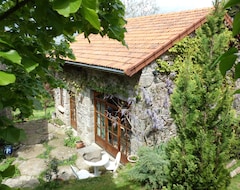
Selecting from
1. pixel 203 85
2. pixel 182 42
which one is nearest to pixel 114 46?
pixel 182 42

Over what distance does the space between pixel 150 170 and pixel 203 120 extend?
1963mm

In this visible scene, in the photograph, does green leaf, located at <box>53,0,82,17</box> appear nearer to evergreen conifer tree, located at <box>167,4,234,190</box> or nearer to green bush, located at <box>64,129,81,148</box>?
evergreen conifer tree, located at <box>167,4,234,190</box>

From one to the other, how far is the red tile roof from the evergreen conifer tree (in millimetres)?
1946

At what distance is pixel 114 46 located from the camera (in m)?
8.45

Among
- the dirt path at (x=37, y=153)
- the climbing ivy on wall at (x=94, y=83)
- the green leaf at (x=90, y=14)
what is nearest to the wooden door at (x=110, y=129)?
the climbing ivy on wall at (x=94, y=83)

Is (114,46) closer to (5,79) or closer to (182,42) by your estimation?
(182,42)

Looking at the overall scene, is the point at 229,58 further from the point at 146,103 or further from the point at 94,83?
the point at 94,83

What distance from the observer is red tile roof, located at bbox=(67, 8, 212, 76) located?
253 inches

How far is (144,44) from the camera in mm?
7273

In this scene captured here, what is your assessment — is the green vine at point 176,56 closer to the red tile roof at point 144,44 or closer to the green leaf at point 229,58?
the red tile roof at point 144,44

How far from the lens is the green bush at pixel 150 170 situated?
561 centimetres

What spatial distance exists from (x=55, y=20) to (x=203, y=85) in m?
3.91

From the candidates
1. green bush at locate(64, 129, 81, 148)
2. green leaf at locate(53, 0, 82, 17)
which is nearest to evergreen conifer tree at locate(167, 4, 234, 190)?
green leaf at locate(53, 0, 82, 17)

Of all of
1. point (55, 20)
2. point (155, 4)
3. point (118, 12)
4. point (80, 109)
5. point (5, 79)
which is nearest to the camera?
point (5, 79)
